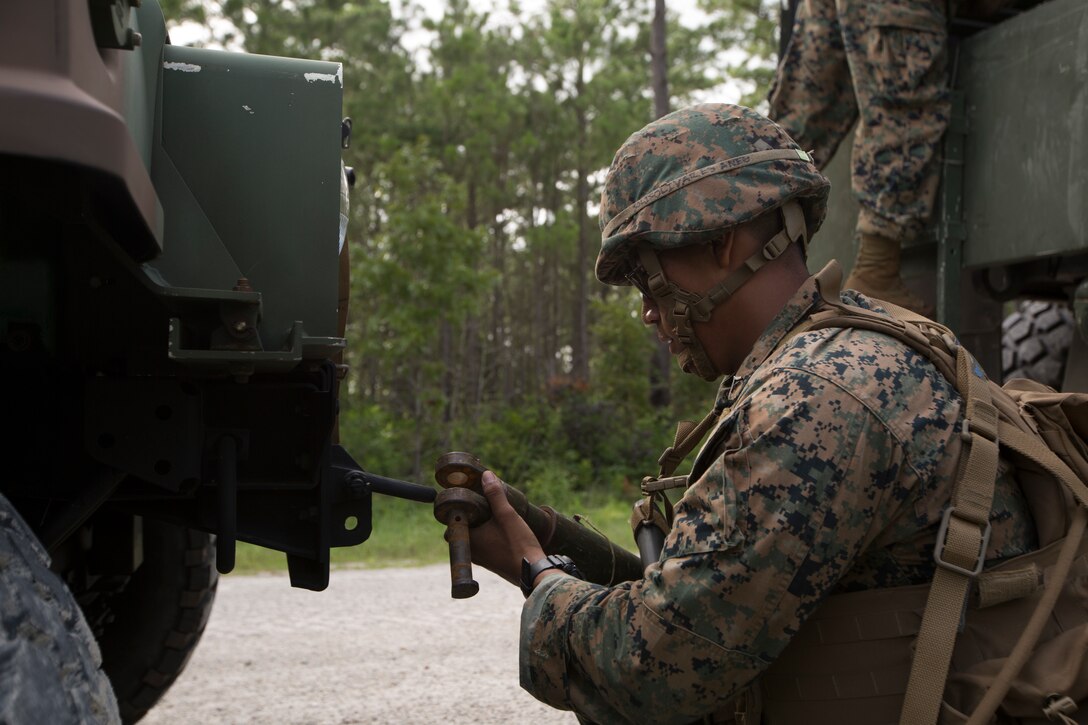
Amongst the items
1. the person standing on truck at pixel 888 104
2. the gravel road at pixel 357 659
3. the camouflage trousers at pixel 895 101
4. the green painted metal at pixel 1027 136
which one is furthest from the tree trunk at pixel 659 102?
the green painted metal at pixel 1027 136

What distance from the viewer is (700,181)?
217cm

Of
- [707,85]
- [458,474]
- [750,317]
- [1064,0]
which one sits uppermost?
[707,85]

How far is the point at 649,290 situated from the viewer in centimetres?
230

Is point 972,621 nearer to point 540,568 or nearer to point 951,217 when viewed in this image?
point 540,568

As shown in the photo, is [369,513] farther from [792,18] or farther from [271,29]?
[271,29]

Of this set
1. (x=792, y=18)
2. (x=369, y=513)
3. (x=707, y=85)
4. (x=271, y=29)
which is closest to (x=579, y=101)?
(x=707, y=85)

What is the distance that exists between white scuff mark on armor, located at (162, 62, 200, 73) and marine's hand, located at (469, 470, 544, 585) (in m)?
1.01

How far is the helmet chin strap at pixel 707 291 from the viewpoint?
222 centimetres

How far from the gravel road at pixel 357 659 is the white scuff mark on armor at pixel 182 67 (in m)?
2.42

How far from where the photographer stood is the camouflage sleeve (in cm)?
187

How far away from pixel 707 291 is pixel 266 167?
0.88 metres

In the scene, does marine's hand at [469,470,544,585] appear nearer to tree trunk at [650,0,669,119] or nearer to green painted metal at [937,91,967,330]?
green painted metal at [937,91,967,330]

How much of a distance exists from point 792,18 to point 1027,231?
4.75 feet

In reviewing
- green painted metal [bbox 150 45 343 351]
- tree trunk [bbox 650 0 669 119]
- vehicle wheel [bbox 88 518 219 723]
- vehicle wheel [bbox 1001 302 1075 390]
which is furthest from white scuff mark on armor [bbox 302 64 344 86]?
tree trunk [bbox 650 0 669 119]
